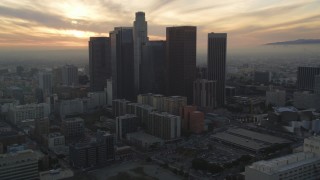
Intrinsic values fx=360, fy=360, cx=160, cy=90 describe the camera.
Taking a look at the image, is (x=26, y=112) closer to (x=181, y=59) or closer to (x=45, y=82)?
(x=45, y=82)

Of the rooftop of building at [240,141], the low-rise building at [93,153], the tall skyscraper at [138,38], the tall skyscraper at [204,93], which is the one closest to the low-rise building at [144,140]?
the low-rise building at [93,153]

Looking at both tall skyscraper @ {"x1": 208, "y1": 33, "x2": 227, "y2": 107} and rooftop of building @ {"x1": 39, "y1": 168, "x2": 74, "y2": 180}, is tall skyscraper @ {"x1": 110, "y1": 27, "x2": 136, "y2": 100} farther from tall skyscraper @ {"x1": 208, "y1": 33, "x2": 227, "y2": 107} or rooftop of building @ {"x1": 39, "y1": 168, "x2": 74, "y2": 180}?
rooftop of building @ {"x1": 39, "y1": 168, "x2": 74, "y2": 180}

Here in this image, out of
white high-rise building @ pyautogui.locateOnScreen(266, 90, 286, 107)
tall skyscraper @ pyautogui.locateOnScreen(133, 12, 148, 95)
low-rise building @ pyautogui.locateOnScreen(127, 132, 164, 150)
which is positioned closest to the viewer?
low-rise building @ pyautogui.locateOnScreen(127, 132, 164, 150)

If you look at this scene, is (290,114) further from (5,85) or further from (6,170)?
(5,85)

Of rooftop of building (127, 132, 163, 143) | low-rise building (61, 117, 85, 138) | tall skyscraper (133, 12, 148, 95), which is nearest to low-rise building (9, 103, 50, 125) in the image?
low-rise building (61, 117, 85, 138)

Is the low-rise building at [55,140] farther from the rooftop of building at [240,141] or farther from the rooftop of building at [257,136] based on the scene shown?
the rooftop of building at [257,136]

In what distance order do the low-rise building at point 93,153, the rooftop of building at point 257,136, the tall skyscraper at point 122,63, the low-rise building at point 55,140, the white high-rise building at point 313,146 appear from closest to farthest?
1. the white high-rise building at point 313,146
2. the low-rise building at point 93,153
3. the low-rise building at point 55,140
4. the rooftop of building at point 257,136
5. the tall skyscraper at point 122,63
